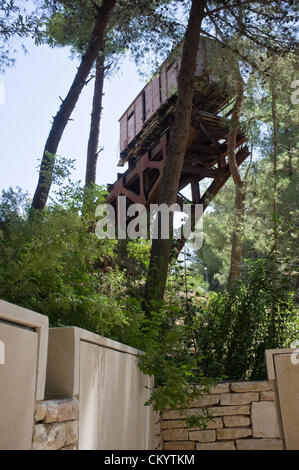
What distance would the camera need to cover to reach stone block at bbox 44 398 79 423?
1.81 metres

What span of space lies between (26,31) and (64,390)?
4799 millimetres

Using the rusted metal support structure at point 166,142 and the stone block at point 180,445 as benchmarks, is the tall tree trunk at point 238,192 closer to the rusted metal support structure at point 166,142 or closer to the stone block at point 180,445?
the rusted metal support structure at point 166,142

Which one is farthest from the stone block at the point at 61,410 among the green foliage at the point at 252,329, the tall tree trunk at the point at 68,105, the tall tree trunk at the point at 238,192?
the tall tree trunk at the point at 238,192

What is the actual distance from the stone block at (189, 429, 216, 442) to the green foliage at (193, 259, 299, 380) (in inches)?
24.3

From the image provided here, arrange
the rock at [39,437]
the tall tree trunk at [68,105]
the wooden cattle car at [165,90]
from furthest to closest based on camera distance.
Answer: the wooden cattle car at [165,90]
the tall tree trunk at [68,105]
the rock at [39,437]

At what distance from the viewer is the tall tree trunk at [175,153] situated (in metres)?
4.73

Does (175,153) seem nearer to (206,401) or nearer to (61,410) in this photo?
(206,401)

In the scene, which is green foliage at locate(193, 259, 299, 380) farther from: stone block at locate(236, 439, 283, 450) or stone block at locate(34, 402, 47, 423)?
stone block at locate(34, 402, 47, 423)

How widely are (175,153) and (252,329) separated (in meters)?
2.28

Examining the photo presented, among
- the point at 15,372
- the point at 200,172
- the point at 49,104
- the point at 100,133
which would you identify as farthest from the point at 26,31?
the point at 200,172

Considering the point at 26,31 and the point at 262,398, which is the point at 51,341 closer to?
the point at 262,398

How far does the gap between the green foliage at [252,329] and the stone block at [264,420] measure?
18.2 inches

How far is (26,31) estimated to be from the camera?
5371 mm

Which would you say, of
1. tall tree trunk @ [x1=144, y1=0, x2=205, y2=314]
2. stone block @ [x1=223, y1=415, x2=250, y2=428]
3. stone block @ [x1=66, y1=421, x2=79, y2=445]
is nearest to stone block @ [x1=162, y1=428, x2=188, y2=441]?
stone block @ [x1=223, y1=415, x2=250, y2=428]
